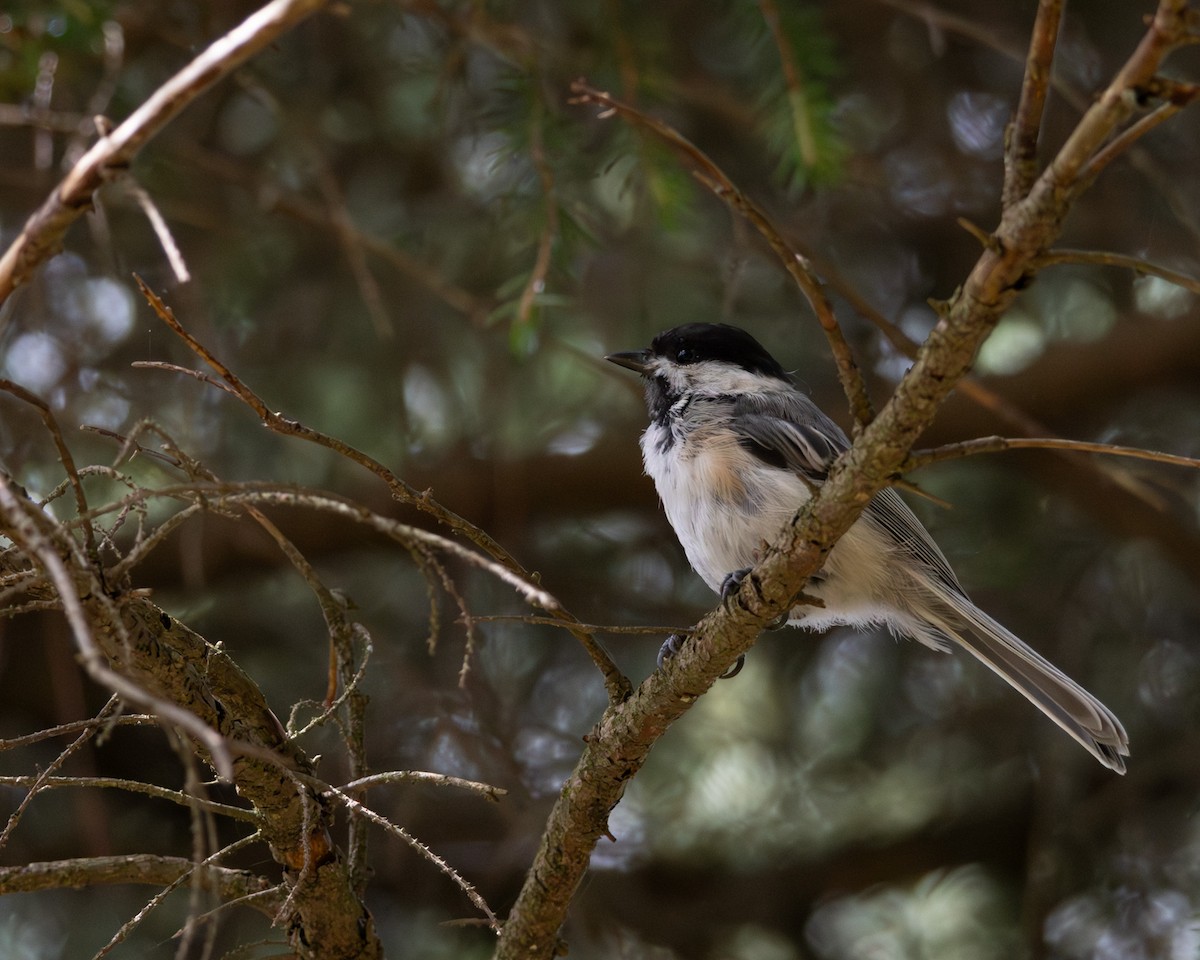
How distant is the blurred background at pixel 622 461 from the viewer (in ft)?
11.0

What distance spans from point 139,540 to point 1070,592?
10.8ft

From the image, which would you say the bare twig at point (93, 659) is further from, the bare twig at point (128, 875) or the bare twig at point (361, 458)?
the bare twig at point (128, 875)

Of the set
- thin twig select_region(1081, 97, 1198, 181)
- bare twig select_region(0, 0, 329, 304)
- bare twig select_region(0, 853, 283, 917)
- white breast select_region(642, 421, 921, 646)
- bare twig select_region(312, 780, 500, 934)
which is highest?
thin twig select_region(1081, 97, 1198, 181)

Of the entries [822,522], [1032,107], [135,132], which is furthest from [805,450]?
[135,132]

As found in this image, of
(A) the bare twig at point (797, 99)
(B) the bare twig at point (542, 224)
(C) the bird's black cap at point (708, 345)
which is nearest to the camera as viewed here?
(B) the bare twig at point (542, 224)

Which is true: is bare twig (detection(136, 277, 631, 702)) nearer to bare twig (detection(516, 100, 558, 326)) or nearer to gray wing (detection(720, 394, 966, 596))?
bare twig (detection(516, 100, 558, 326))

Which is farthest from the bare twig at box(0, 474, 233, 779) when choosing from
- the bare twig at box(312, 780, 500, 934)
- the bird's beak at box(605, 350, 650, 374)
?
the bird's beak at box(605, 350, 650, 374)

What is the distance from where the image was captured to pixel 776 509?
2791 mm

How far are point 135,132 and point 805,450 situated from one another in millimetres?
2053

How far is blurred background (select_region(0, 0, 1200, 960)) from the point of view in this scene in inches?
132

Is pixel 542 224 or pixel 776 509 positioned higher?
pixel 542 224

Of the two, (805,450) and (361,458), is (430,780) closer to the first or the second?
(361,458)

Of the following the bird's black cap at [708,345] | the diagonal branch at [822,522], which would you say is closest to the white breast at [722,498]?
the bird's black cap at [708,345]

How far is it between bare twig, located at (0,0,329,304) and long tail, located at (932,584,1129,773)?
7.15ft
